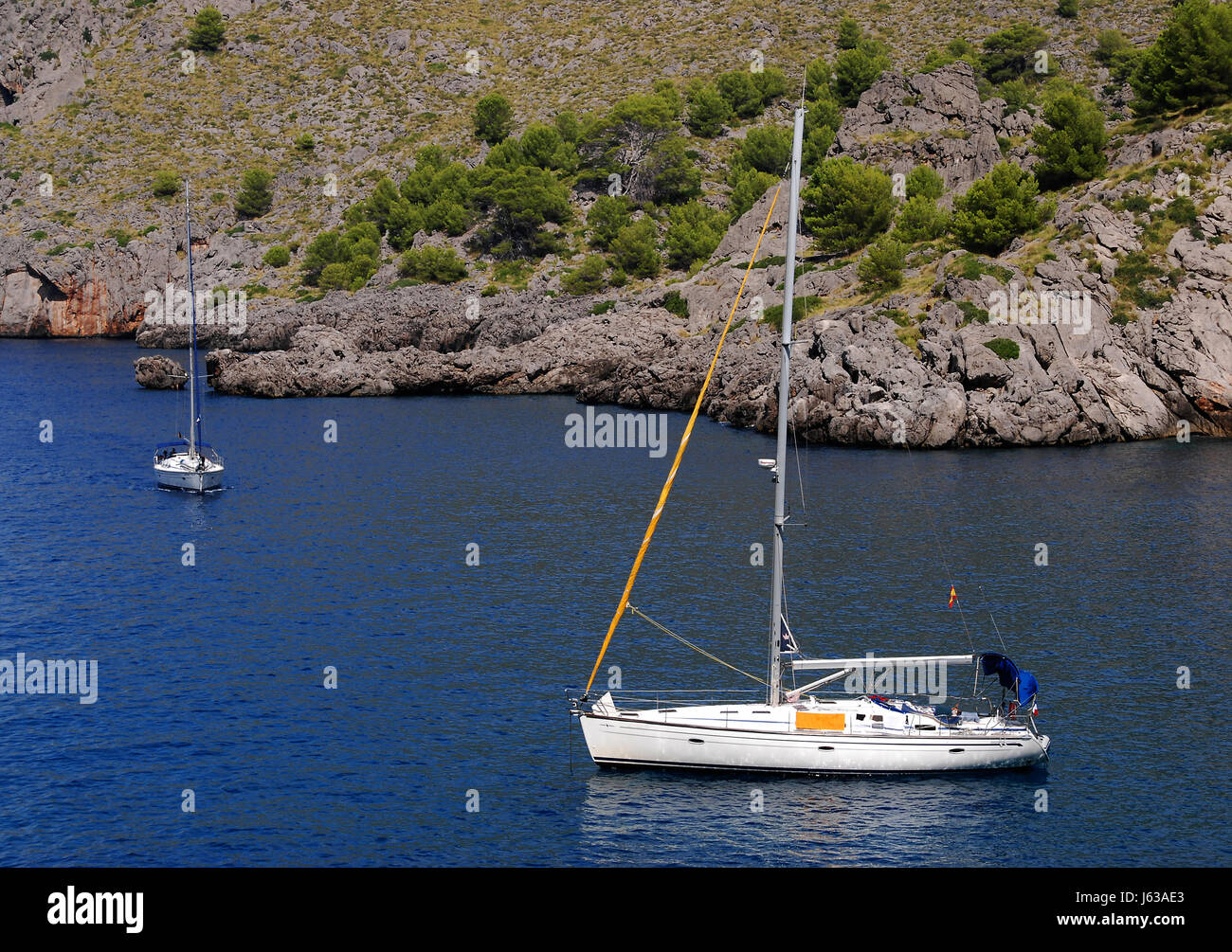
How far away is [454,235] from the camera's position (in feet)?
613

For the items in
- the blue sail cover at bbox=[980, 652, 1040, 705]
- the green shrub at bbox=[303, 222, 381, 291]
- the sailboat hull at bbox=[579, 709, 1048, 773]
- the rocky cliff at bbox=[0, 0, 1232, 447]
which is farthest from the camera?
the green shrub at bbox=[303, 222, 381, 291]

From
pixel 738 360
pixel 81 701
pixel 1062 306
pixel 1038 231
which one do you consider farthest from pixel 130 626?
pixel 1038 231

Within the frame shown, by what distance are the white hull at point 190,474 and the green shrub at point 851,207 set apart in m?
75.1

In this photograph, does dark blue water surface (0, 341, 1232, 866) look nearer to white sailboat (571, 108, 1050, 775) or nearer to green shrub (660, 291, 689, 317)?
white sailboat (571, 108, 1050, 775)

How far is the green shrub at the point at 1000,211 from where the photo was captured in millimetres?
120688

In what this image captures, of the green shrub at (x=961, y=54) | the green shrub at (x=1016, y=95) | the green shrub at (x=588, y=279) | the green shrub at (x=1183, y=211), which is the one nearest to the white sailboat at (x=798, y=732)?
the green shrub at (x=1183, y=211)

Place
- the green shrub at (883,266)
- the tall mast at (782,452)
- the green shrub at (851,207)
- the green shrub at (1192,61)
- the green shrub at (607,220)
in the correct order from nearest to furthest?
the tall mast at (782,452)
the green shrub at (883,266)
the green shrub at (1192,61)
the green shrub at (851,207)
the green shrub at (607,220)

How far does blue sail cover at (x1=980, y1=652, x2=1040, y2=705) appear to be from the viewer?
43656 millimetres

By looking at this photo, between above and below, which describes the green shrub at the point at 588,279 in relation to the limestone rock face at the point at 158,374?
above

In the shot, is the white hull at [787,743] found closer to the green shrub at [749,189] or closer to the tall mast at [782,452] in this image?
the tall mast at [782,452]

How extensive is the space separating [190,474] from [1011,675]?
64.6m

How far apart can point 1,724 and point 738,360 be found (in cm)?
8511

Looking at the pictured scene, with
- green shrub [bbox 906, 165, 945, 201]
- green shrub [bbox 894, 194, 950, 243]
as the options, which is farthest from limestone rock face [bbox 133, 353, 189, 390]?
green shrub [bbox 906, 165, 945, 201]

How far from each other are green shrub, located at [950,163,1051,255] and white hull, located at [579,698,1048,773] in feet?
288
